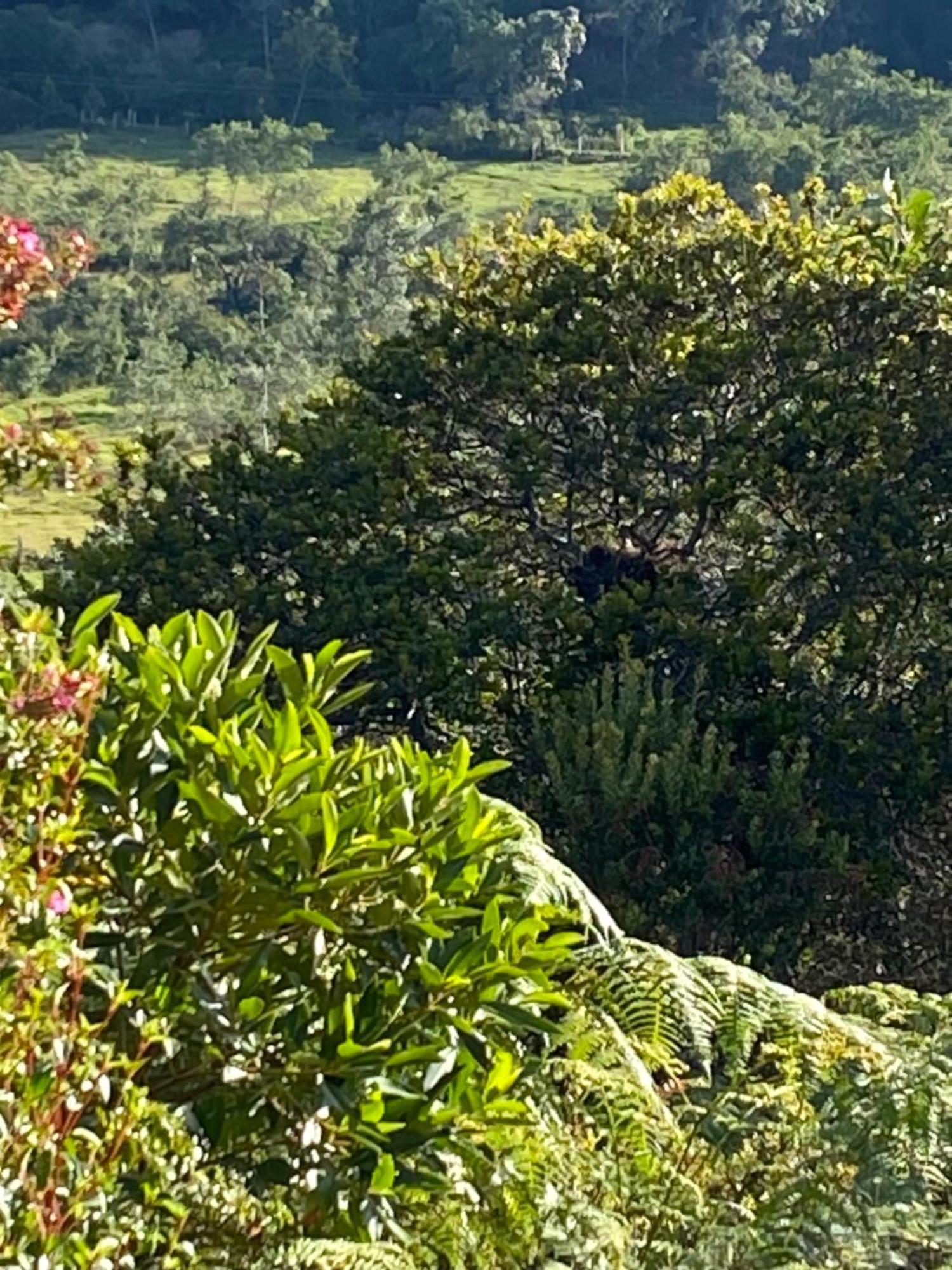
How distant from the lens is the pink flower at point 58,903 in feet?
7.43

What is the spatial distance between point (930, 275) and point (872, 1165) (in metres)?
6.77

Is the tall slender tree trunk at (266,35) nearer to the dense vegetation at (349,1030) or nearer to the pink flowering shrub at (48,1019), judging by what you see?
the dense vegetation at (349,1030)

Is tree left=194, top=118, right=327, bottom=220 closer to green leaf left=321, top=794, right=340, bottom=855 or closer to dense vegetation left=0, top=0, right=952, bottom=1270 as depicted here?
dense vegetation left=0, top=0, right=952, bottom=1270

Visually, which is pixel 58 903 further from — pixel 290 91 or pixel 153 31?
pixel 153 31

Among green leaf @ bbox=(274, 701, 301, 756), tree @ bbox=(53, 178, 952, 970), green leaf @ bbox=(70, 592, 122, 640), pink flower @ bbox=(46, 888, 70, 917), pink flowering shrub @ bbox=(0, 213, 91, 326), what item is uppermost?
pink flowering shrub @ bbox=(0, 213, 91, 326)

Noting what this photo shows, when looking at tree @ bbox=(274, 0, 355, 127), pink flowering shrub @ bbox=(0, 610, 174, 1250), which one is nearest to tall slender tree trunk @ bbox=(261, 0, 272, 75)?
tree @ bbox=(274, 0, 355, 127)

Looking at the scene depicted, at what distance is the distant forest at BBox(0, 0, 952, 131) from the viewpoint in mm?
76625

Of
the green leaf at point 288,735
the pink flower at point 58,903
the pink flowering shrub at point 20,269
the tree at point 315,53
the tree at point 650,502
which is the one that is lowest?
the tree at point 650,502

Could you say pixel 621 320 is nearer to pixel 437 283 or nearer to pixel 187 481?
pixel 437 283

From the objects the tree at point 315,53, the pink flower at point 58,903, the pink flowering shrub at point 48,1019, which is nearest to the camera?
the pink flowering shrub at point 48,1019

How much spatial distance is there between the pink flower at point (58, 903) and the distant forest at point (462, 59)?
76340 mm

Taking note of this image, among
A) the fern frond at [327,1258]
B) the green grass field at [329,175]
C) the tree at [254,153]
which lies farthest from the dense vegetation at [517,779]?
the tree at [254,153]

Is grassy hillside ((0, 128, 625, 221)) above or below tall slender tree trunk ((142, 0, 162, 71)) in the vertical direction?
below

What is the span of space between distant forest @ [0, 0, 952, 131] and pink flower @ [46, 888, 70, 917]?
7634 centimetres
